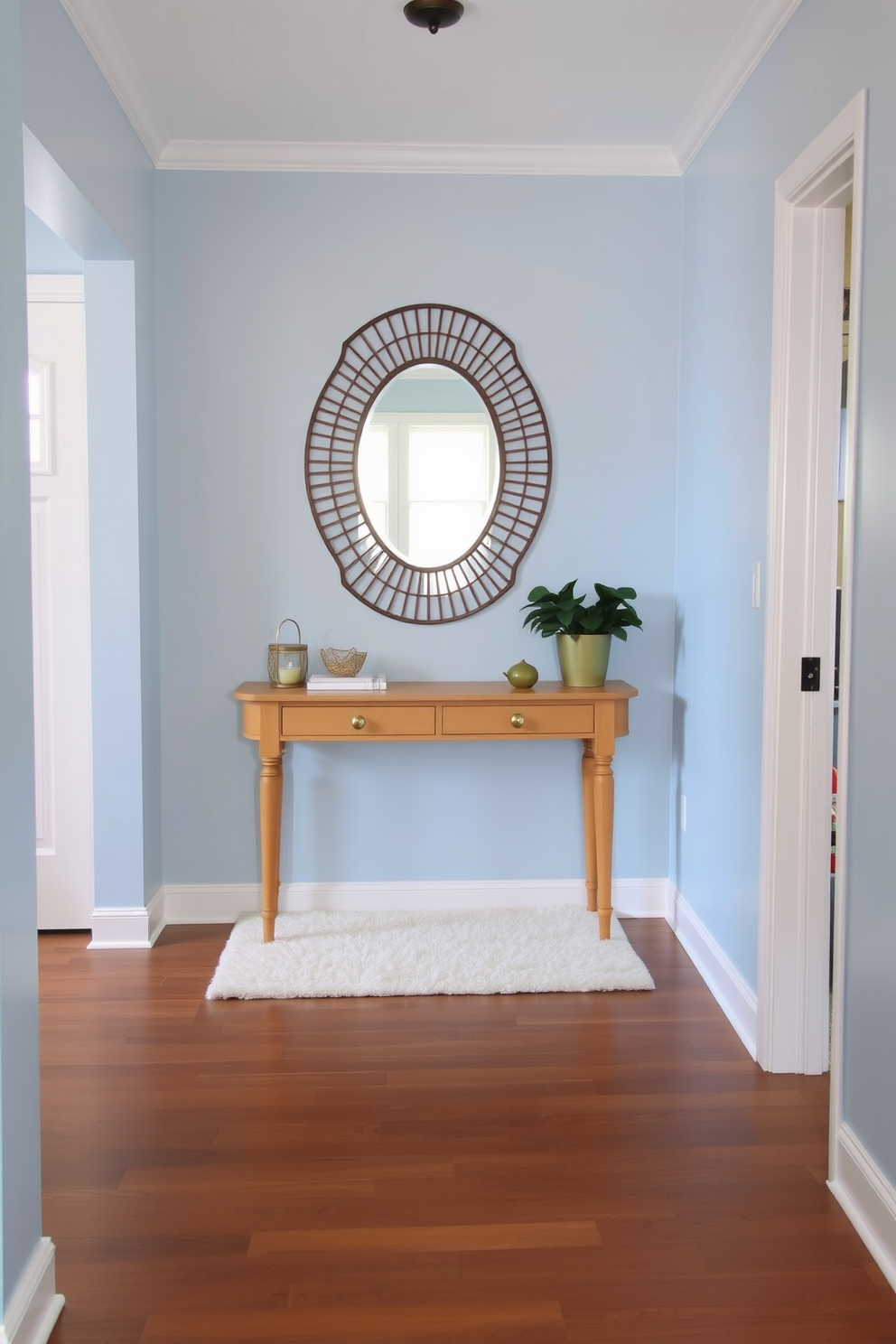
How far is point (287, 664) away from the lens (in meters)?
3.54

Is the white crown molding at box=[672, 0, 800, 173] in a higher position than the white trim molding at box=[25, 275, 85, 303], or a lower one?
higher

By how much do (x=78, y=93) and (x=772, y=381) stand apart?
1.84 meters

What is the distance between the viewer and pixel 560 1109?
2.51 meters

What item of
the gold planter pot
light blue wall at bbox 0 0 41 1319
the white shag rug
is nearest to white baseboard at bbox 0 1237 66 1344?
light blue wall at bbox 0 0 41 1319

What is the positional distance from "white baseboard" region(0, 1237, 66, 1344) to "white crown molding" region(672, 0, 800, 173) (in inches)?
116

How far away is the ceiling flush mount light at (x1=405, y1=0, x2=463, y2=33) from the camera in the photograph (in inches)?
105

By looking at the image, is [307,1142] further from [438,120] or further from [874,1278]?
[438,120]

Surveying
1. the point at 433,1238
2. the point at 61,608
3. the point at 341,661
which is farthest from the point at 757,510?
the point at 61,608

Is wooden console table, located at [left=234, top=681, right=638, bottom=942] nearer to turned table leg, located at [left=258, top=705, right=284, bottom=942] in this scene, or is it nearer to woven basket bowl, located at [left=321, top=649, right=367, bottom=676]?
turned table leg, located at [left=258, top=705, right=284, bottom=942]

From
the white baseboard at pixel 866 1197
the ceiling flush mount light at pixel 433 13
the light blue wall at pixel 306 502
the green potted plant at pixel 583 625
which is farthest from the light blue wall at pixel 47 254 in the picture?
the white baseboard at pixel 866 1197

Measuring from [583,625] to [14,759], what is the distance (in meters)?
2.10

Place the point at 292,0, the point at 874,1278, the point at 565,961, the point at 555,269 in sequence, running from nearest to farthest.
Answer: the point at 874,1278
the point at 292,0
the point at 565,961
the point at 555,269

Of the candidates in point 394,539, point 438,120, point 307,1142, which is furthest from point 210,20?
point 307,1142

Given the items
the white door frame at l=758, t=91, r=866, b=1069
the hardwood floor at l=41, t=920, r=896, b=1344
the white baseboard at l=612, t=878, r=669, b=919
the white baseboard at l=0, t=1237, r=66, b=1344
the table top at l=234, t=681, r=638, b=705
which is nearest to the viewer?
the white baseboard at l=0, t=1237, r=66, b=1344
